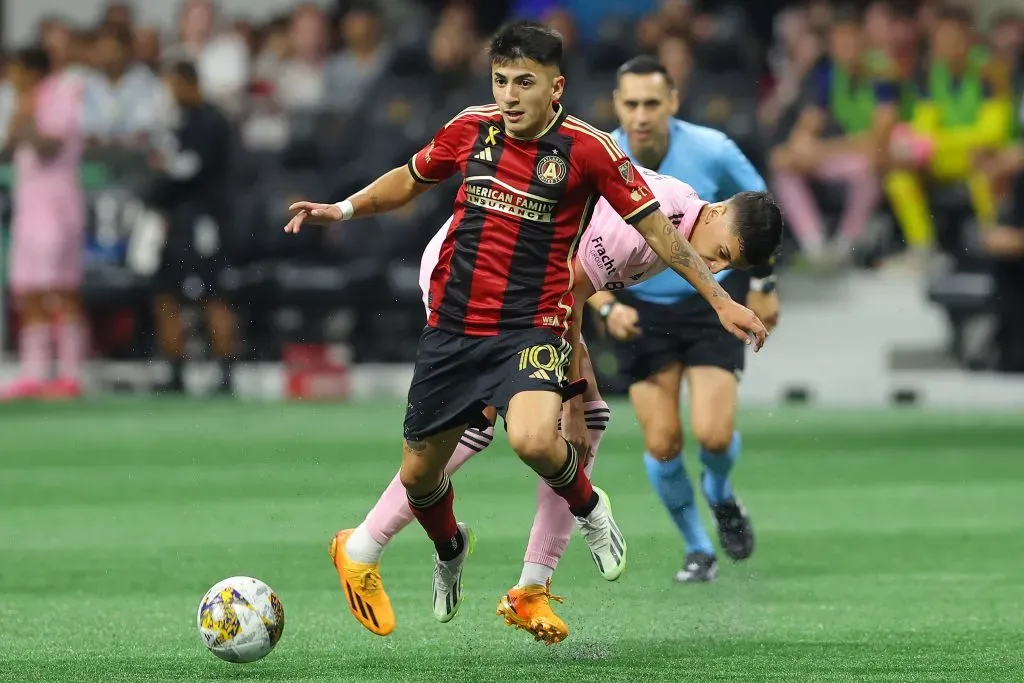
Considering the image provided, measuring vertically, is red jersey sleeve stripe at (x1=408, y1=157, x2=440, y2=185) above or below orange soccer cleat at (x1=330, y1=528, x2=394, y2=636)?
above

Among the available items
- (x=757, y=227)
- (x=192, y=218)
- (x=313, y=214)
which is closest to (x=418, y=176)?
(x=313, y=214)

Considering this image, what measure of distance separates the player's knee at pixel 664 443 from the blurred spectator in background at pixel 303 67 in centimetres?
1084

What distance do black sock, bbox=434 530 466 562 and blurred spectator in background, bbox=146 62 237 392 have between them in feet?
33.9

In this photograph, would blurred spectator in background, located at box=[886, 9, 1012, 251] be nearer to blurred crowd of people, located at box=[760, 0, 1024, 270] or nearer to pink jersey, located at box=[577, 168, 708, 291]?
blurred crowd of people, located at box=[760, 0, 1024, 270]

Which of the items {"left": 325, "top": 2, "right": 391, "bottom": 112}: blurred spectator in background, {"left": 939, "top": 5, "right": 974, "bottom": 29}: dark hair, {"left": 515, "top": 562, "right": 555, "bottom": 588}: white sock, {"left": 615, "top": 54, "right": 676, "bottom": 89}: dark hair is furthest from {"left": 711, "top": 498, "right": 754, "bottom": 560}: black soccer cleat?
{"left": 325, "top": 2, "right": 391, "bottom": 112}: blurred spectator in background

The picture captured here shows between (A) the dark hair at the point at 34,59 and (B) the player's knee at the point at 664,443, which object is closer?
(B) the player's knee at the point at 664,443

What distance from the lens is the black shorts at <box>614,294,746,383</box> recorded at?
928cm

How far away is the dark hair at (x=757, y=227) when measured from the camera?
7176 mm

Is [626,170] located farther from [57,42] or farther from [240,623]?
[57,42]

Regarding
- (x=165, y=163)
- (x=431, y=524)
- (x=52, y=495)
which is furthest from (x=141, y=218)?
(x=431, y=524)

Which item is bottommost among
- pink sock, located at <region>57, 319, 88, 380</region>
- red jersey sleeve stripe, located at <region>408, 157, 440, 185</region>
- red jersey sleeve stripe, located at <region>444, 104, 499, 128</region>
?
pink sock, located at <region>57, 319, 88, 380</region>

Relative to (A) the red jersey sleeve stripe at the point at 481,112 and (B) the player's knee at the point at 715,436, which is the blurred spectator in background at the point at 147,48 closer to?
(B) the player's knee at the point at 715,436

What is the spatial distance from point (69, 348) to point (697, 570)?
977 centimetres

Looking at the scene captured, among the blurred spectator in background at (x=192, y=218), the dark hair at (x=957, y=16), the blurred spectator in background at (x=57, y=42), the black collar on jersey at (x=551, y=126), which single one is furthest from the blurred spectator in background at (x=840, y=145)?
the black collar on jersey at (x=551, y=126)
